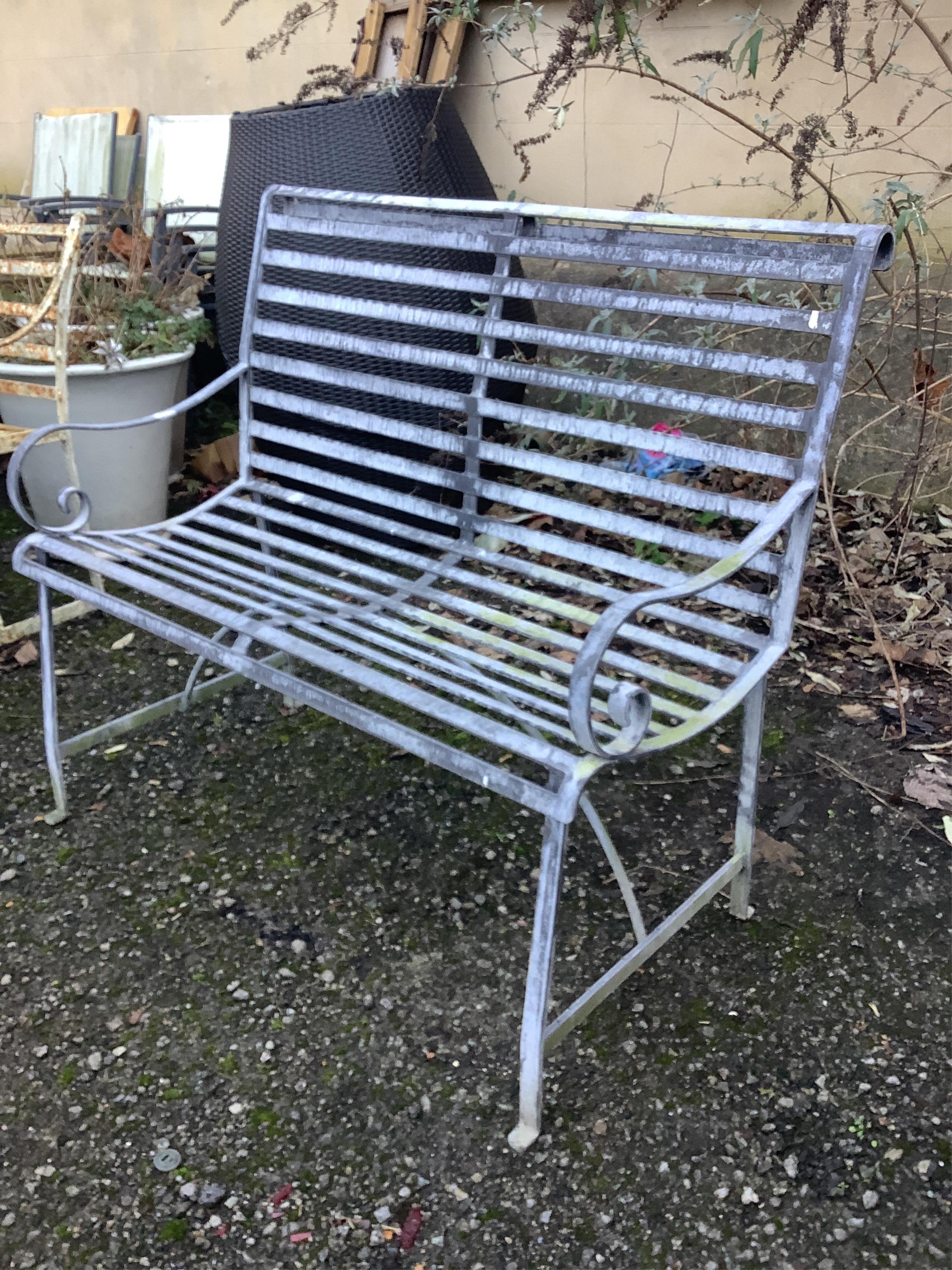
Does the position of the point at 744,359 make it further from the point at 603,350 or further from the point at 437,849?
the point at 437,849

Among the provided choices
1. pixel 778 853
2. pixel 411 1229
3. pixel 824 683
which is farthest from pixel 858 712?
pixel 411 1229

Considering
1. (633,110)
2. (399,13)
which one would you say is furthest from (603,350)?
(399,13)

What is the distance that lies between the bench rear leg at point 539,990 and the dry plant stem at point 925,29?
2401 millimetres

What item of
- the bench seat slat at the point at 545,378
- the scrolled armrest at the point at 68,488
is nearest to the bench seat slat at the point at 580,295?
the bench seat slat at the point at 545,378

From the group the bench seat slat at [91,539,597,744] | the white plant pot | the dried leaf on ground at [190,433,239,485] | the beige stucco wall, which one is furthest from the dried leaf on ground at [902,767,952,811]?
the dried leaf on ground at [190,433,239,485]

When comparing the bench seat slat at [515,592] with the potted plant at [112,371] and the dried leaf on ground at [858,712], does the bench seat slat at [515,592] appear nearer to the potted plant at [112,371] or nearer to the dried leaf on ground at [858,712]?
the dried leaf on ground at [858,712]

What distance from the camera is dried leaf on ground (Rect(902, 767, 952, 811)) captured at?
231 cm

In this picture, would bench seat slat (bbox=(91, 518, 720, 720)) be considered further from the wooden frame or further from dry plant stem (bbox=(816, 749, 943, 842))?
the wooden frame

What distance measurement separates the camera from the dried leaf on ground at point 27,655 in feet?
9.71

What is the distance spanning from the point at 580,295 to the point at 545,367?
0.15m

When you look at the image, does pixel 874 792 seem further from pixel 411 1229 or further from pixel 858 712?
pixel 411 1229

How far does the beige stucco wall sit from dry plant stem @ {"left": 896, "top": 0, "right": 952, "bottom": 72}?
7.7 inches

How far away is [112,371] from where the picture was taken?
323 centimetres

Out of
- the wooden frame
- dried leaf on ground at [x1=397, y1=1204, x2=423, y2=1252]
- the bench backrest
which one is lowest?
dried leaf on ground at [x1=397, y1=1204, x2=423, y2=1252]
